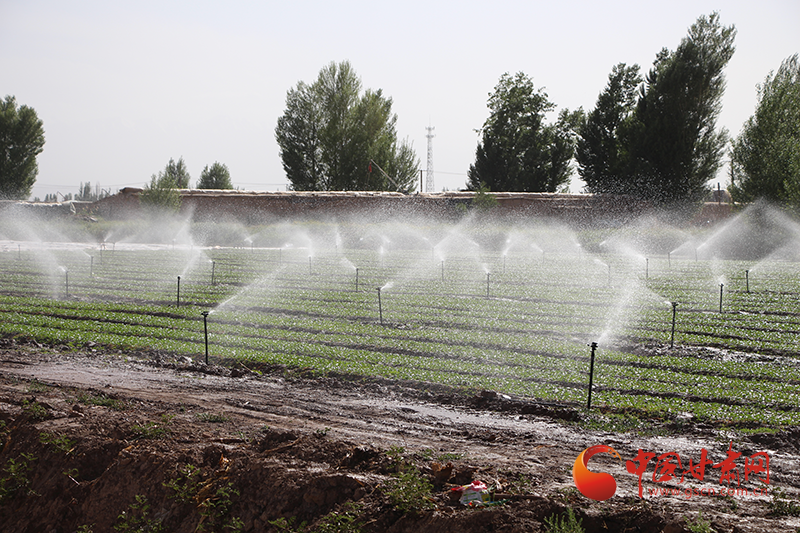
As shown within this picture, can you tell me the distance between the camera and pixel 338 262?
103ft

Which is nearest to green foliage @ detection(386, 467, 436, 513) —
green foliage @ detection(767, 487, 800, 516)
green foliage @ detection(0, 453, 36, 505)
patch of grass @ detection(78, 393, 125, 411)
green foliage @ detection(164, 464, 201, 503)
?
green foliage @ detection(164, 464, 201, 503)

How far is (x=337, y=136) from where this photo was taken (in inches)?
2515

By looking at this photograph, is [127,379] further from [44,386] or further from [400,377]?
[400,377]

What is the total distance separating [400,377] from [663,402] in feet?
15.0

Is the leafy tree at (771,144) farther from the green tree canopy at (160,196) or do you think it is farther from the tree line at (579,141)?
the green tree canopy at (160,196)

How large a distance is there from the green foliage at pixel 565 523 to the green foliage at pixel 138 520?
3.71 m

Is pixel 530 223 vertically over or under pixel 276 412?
over

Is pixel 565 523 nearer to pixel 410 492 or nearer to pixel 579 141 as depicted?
pixel 410 492

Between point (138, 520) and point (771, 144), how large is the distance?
4457 cm

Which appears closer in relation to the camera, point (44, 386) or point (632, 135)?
point (44, 386)

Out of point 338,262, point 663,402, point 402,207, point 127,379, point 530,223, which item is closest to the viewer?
point 663,402

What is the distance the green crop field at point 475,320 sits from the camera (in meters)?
10.8

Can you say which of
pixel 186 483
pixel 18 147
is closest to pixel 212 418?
pixel 186 483

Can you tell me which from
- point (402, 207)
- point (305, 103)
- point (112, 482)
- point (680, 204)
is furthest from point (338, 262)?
point (305, 103)
